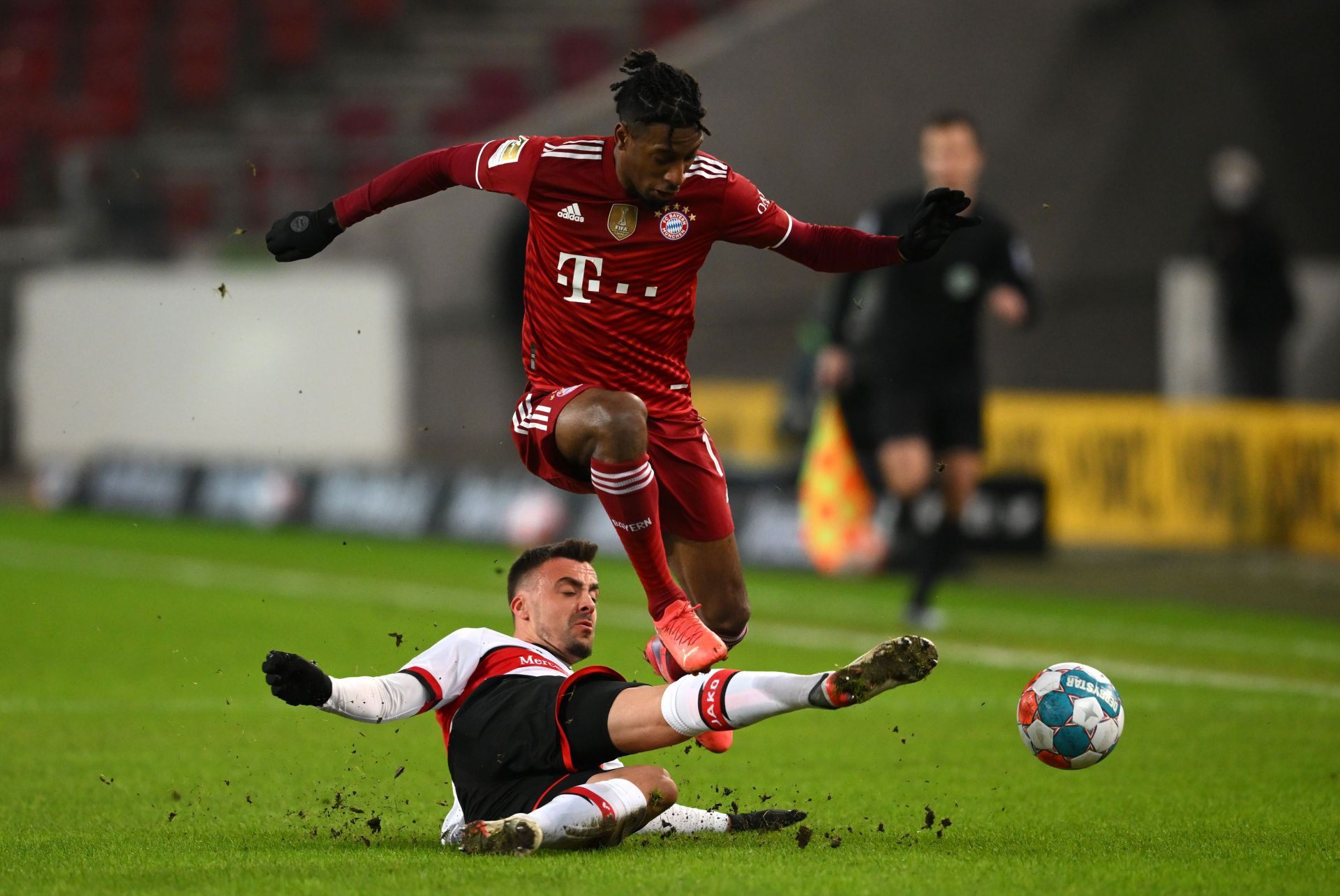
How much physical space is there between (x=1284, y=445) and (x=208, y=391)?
12787mm

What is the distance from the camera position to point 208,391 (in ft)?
72.1

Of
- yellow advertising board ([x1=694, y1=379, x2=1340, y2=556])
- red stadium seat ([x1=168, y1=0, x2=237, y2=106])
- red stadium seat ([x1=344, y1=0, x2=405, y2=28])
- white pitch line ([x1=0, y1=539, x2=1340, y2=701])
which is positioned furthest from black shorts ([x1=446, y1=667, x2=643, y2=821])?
red stadium seat ([x1=344, y1=0, x2=405, y2=28])

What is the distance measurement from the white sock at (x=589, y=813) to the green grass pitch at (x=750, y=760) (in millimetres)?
70

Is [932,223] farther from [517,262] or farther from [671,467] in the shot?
[517,262]

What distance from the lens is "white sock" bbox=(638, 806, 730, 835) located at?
207 inches

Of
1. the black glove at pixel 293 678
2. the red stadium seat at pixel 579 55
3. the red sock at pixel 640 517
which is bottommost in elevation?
the black glove at pixel 293 678

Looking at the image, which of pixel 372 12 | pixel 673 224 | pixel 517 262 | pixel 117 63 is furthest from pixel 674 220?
pixel 117 63

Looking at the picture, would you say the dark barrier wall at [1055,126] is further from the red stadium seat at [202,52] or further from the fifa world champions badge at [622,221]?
the fifa world champions badge at [622,221]

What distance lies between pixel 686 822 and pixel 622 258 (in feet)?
5.40

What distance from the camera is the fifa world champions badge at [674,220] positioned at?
18.4 ft

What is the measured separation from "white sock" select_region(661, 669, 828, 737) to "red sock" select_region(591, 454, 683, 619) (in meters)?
0.97

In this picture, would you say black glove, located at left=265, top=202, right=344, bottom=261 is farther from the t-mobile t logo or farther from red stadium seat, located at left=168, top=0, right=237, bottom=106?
red stadium seat, located at left=168, top=0, right=237, bottom=106

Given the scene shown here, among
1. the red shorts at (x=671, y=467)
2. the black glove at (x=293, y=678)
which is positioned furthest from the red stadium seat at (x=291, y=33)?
the black glove at (x=293, y=678)

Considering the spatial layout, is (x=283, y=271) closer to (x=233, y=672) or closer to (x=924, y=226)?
(x=233, y=672)
